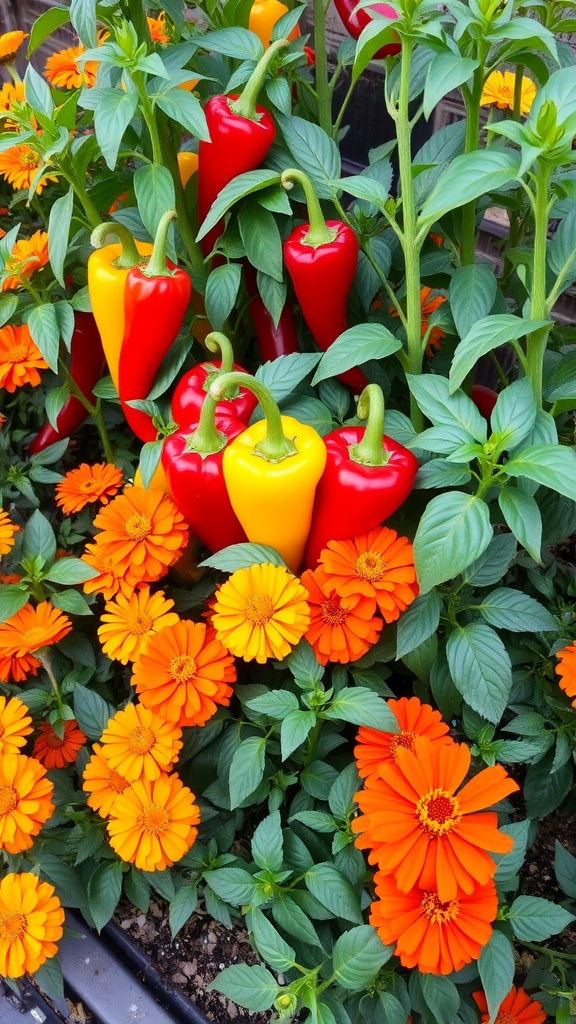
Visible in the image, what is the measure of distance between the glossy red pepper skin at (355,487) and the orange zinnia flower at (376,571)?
2 centimetres

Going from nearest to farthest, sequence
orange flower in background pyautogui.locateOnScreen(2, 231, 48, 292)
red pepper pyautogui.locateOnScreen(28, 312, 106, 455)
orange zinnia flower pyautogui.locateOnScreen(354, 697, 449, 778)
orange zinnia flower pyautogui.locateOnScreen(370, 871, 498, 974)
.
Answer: orange zinnia flower pyautogui.locateOnScreen(370, 871, 498, 974), orange zinnia flower pyautogui.locateOnScreen(354, 697, 449, 778), orange flower in background pyautogui.locateOnScreen(2, 231, 48, 292), red pepper pyautogui.locateOnScreen(28, 312, 106, 455)

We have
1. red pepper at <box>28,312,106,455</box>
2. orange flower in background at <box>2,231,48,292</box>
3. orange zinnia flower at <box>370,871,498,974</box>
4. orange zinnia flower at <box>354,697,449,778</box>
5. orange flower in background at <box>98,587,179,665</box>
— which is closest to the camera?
orange zinnia flower at <box>370,871,498,974</box>

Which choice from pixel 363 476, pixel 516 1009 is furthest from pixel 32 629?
pixel 516 1009

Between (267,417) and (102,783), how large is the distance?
1.36 feet

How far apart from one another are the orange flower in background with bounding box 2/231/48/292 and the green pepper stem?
337mm

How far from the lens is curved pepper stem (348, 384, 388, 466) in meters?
0.71

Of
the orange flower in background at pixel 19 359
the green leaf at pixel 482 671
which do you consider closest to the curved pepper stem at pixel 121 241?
the orange flower in background at pixel 19 359

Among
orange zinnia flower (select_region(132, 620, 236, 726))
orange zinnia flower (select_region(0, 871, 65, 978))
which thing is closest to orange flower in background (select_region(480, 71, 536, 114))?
orange zinnia flower (select_region(132, 620, 236, 726))

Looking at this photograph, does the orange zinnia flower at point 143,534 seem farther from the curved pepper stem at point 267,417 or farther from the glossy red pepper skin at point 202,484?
the curved pepper stem at point 267,417

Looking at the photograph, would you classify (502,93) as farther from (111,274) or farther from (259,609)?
(259,609)

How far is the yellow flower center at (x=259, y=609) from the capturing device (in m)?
0.71

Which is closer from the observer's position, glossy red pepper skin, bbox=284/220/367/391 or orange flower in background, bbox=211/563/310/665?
orange flower in background, bbox=211/563/310/665

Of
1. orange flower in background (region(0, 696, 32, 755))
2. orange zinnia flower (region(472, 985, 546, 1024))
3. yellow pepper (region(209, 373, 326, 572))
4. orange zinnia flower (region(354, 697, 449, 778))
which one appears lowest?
orange zinnia flower (region(472, 985, 546, 1024))

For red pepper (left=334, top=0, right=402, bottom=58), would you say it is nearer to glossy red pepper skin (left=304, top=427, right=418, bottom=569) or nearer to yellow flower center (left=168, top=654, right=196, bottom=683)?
glossy red pepper skin (left=304, top=427, right=418, bottom=569)
